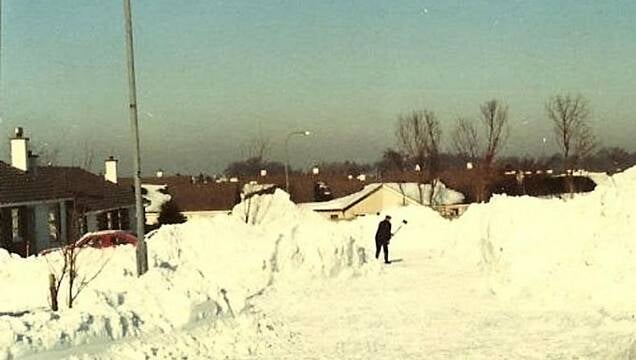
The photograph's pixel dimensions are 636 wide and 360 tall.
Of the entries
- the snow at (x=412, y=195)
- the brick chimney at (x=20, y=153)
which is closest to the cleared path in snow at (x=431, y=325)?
the brick chimney at (x=20, y=153)

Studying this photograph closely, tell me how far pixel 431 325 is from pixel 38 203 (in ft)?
86.8

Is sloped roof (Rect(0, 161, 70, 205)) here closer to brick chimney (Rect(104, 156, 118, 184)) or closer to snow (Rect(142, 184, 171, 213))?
brick chimney (Rect(104, 156, 118, 184))

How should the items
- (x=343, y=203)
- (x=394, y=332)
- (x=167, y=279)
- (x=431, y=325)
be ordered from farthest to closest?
(x=343, y=203) < (x=167, y=279) < (x=431, y=325) < (x=394, y=332)

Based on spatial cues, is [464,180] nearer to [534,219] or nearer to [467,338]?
[534,219]

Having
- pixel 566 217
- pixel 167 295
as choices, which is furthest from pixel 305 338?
pixel 566 217

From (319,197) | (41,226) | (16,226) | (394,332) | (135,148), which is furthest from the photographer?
(319,197)

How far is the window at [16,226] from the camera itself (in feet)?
122

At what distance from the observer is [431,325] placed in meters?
15.4

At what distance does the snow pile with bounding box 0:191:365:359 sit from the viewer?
11.8 m

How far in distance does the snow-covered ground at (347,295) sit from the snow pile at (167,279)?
42 millimetres

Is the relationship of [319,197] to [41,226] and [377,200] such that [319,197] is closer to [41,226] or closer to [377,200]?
[377,200]

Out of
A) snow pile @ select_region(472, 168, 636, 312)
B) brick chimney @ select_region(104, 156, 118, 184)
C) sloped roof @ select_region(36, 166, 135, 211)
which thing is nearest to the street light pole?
snow pile @ select_region(472, 168, 636, 312)

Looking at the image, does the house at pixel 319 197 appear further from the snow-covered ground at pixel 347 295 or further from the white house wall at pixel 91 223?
the snow-covered ground at pixel 347 295

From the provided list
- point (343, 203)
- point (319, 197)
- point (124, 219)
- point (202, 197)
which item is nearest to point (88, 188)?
point (124, 219)
